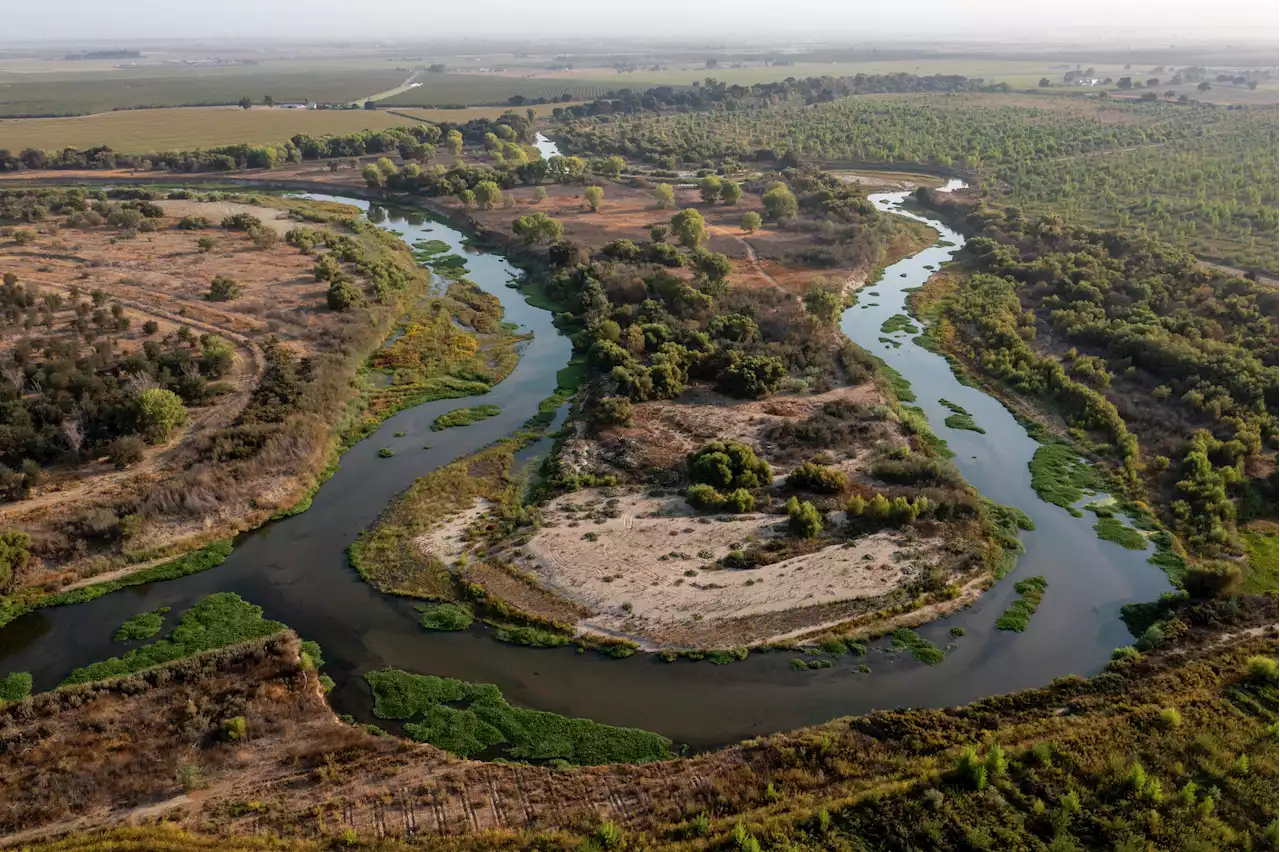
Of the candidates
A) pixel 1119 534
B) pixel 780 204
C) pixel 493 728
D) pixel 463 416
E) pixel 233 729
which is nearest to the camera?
pixel 233 729

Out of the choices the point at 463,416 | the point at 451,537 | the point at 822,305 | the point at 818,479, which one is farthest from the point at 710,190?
the point at 451,537

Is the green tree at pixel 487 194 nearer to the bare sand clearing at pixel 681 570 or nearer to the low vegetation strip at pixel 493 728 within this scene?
the bare sand clearing at pixel 681 570

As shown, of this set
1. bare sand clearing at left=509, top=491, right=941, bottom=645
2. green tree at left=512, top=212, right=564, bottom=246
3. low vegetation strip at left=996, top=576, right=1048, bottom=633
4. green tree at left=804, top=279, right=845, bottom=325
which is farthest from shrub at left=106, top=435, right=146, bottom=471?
green tree at left=512, top=212, right=564, bottom=246

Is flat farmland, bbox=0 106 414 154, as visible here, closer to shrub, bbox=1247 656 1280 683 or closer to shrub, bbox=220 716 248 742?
shrub, bbox=220 716 248 742

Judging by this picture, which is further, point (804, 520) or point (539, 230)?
point (539, 230)

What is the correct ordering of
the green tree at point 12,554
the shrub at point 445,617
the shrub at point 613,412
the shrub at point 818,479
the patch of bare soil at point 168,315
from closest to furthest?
the shrub at point 445,617
the green tree at point 12,554
the patch of bare soil at point 168,315
the shrub at point 818,479
the shrub at point 613,412

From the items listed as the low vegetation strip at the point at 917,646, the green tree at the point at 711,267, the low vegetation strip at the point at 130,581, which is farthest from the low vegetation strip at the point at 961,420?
the low vegetation strip at the point at 130,581

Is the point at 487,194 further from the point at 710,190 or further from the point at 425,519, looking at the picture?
the point at 425,519
